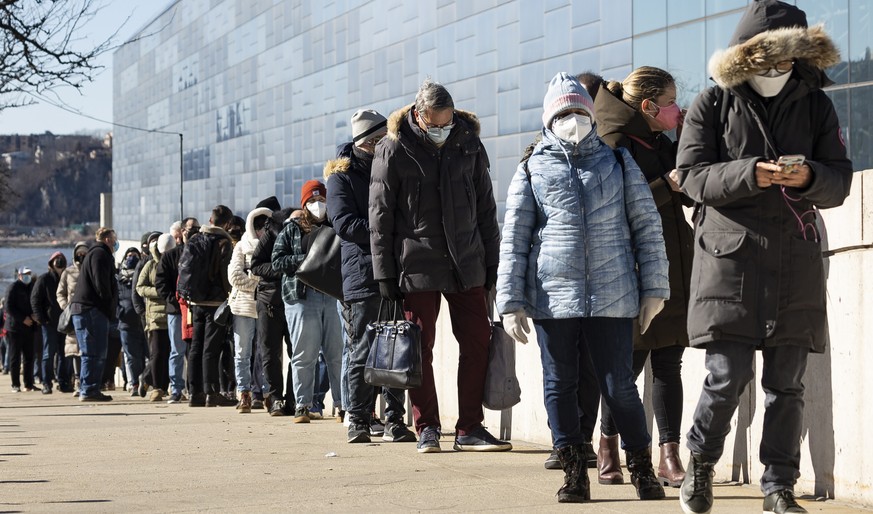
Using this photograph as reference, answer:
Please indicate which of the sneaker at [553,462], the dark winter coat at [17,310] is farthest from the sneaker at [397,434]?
the dark winter coat at [17,310]

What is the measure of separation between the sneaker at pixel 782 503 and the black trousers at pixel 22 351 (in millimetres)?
16970

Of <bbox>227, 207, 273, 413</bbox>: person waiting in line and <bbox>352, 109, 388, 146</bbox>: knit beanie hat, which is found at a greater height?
<bbox>352, 109, 388, 146</bbox>: knit beanie hat

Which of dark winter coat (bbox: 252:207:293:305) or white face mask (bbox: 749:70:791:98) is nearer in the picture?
white face mask (bbox: 749:70:791:98)

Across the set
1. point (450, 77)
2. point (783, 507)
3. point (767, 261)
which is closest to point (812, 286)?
point (767, 261)

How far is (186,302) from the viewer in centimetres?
1488

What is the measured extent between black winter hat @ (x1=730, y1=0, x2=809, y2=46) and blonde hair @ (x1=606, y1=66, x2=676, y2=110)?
45.5 inches

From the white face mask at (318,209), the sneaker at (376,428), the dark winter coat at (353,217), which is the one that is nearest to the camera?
the dark winter coat at (353,217)

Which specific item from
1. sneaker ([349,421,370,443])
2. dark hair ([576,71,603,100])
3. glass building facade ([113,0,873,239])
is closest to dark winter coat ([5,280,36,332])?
glass building facade ([113,0,873,239])

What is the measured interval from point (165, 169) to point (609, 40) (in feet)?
153

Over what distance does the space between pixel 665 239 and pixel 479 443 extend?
2.18m

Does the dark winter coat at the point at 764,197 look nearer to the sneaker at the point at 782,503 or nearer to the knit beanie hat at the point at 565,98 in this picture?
the sneaker at the point at 782,503

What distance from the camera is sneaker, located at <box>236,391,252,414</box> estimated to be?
42.6 ft

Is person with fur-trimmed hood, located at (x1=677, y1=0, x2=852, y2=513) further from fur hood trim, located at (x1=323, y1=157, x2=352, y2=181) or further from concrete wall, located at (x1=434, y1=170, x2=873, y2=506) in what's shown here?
fur hood trim, located at (x1=323, y1=157, x2=352, y2=181)

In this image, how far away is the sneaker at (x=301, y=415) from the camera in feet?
37.1
